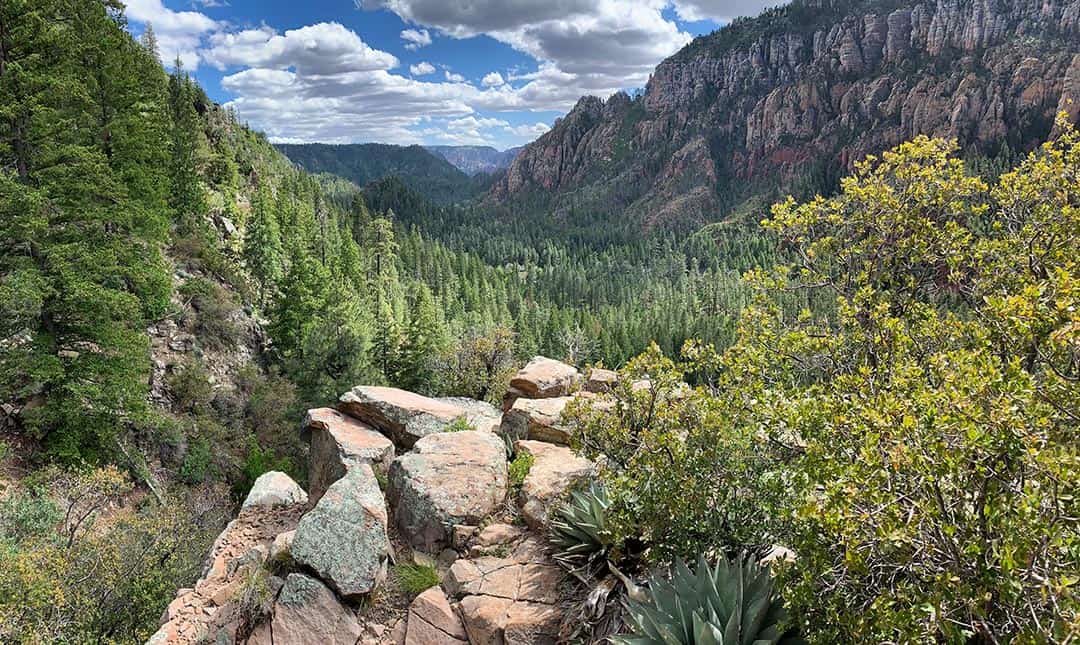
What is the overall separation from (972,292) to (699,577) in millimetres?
5278

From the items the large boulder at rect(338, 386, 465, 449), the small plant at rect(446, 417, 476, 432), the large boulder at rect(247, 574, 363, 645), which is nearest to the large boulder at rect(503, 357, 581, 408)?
the large boulder at rect(338, 386, 465, 449)

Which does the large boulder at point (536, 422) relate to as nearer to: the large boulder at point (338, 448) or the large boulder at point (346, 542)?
the large boulder at point (338, 448)

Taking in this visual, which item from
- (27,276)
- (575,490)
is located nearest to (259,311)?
(27,276)

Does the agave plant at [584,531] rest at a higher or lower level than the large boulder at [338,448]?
higher

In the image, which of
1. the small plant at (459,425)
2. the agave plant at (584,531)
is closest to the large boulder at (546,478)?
the agave plant at (584,531)

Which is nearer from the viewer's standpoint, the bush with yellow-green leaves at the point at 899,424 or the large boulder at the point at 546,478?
the bush with yellow-green leaves at the point at 899,424

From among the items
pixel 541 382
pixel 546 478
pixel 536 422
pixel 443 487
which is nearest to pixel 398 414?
pixel 536 422

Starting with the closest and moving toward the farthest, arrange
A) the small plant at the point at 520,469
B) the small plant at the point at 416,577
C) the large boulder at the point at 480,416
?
the small plant at the point at 416,577
the small plant at the point at 520,469
the large boulder at the point at 480,416

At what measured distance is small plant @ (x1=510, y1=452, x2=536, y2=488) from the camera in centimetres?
1248

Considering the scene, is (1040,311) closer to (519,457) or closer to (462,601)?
(462,601)

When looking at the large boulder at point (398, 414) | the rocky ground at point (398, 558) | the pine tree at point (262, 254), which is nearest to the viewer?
the rocky ground at point (398, 558)

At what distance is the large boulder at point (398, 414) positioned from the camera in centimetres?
1798

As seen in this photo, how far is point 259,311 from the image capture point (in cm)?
4325

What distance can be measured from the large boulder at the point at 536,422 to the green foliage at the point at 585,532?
5398 millimetres
